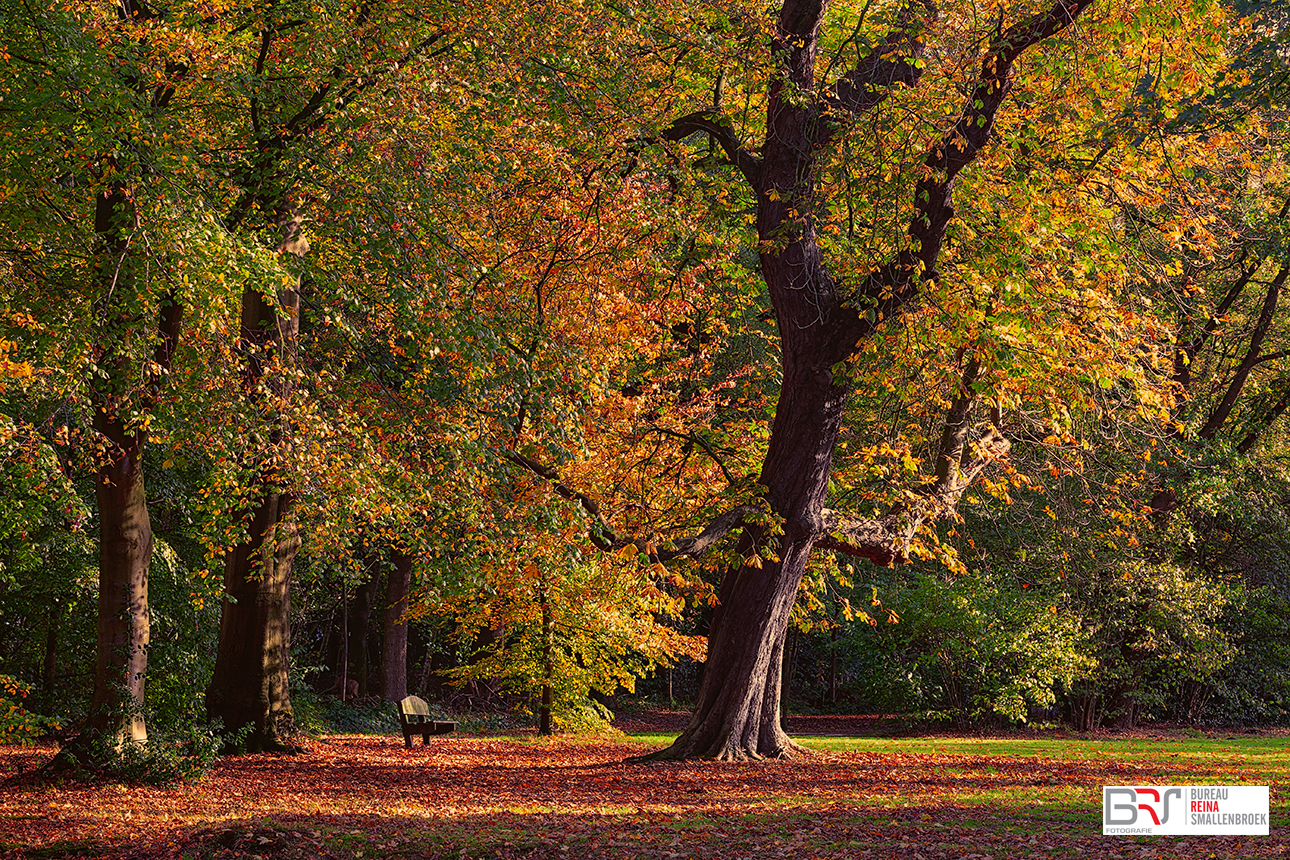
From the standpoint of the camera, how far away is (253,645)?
13.6m

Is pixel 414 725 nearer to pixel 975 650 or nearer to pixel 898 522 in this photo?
pixel 898 522

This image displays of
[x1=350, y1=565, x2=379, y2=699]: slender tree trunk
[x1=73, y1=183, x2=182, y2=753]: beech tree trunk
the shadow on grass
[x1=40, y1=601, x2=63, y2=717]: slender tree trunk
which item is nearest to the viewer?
the shadow on grass

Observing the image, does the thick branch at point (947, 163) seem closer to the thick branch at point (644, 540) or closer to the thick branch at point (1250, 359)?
the thick branch at point (644, 540)

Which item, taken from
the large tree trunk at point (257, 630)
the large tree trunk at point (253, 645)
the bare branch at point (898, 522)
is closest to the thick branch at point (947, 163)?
the bare branch at point (898, 522)

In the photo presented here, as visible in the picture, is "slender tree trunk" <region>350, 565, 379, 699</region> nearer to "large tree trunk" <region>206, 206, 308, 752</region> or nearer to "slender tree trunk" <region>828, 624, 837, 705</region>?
"large tree trunk" <region>206, 206, 308, 752</region>

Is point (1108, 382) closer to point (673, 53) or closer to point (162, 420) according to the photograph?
point (673, 53)

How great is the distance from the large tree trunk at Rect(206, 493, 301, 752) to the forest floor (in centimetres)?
56

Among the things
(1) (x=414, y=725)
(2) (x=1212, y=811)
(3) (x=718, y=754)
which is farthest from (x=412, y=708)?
(2) (x=1212, y=811)

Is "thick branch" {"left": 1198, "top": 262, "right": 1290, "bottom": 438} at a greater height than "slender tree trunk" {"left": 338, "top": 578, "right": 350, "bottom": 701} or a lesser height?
greater

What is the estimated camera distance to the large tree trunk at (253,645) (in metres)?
13.5

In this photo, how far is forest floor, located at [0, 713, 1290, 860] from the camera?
23.3 ft

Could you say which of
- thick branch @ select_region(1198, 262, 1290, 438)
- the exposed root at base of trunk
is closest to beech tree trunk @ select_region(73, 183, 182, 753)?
the exposed root at base of trunk

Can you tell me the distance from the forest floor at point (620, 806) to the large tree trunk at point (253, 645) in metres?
0.56

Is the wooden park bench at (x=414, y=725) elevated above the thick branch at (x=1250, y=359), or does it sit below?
below
